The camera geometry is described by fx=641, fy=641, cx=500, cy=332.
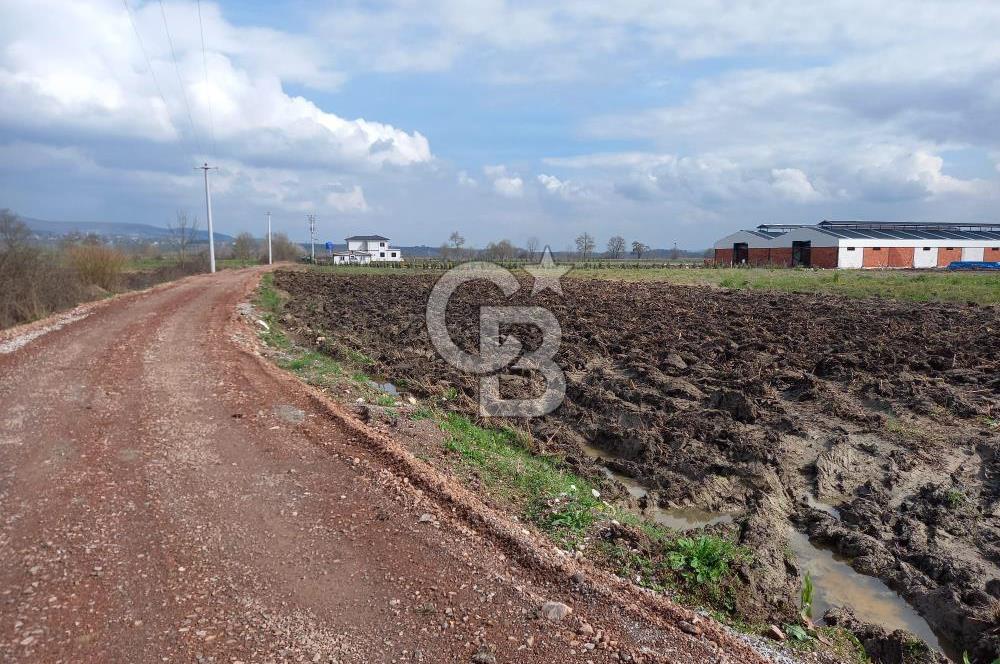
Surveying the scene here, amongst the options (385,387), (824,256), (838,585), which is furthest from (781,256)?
(838,585)

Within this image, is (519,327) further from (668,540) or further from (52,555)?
(52,555)

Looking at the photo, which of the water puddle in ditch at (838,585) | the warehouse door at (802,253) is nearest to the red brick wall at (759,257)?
the warehouse door at (802,253)

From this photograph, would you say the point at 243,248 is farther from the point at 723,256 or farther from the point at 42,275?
the point at 42,275

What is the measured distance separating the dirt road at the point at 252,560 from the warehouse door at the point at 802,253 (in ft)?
226

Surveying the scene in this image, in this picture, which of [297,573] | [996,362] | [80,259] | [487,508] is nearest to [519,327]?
[996,362]

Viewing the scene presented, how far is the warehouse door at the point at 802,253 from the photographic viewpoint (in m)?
67.3

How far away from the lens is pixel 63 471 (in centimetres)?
616

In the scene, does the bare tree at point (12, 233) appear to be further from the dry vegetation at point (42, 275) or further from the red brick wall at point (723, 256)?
the red brick wall at point (723, 256)

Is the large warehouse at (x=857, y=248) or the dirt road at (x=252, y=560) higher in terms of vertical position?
the large warehouse at (x=857, y=248)

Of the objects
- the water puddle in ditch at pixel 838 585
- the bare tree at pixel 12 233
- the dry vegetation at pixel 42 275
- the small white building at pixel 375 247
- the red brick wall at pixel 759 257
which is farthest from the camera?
the small white building at pixel 375 247

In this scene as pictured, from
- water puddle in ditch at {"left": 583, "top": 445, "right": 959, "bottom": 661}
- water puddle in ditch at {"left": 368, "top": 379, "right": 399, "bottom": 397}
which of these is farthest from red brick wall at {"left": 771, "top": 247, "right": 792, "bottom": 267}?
water puddle in ditch at {"left": 583, "top": 445, "right": 959, "bottom": 661}

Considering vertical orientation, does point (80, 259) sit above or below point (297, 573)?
above

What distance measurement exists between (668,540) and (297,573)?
10.2 feet

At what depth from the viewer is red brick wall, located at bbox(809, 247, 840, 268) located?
210ft
